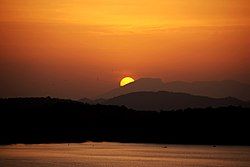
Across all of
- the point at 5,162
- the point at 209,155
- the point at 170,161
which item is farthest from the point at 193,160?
the point at 5,162

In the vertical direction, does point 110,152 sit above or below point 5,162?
above

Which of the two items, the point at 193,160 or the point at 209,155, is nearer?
the point at 193,160

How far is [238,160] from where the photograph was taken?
143875 mm

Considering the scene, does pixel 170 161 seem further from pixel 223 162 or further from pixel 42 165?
pixel 42 165

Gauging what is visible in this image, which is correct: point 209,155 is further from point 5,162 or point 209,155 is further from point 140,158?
point 5,162

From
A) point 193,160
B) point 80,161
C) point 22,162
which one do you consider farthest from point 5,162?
point 193,160

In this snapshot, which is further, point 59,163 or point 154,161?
point 154,161

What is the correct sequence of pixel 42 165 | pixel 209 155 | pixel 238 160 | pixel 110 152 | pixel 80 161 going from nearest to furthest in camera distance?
pixel 42 165, pixel 80 161, pixel 238 160, pixel 209 155, pixel 110 152

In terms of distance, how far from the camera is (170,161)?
14175 centimetres

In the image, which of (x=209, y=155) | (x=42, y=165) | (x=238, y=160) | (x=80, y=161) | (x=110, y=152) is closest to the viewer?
(x=42, y=165)

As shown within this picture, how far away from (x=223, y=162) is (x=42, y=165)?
3953 centimetres

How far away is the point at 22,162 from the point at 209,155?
170 feet

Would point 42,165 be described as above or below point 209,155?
below

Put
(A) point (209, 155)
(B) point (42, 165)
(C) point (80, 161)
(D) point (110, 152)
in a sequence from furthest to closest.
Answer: (D) point (110, 152) → (A) point (209, 155) → (C) point (80, 161) → (B) point (42, 165)
